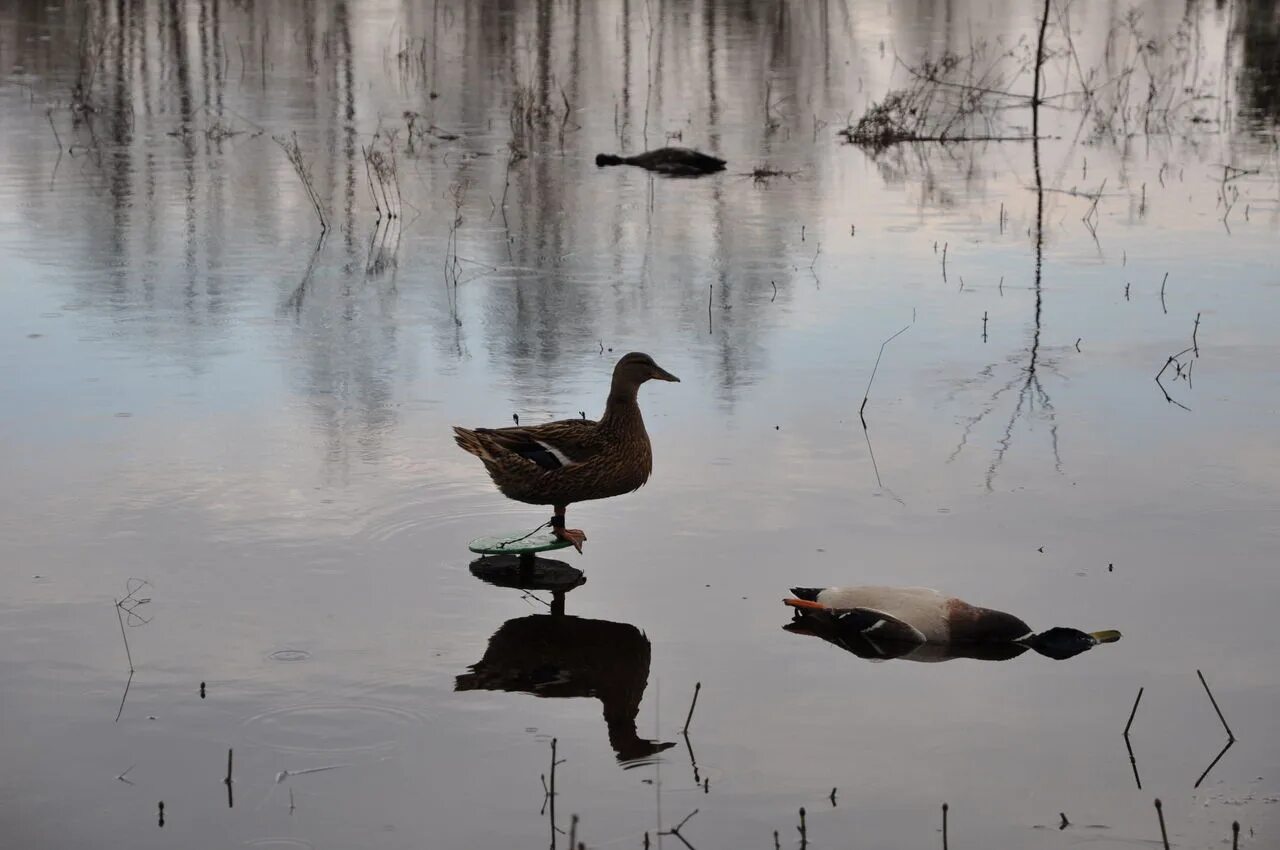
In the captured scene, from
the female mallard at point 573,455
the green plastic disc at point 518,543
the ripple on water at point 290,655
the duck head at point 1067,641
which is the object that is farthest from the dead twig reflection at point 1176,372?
the ripple on water at point 290,655

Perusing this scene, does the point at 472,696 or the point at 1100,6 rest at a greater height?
the point at 1100,6

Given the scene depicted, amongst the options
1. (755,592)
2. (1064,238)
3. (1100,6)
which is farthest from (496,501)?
(1100,6)

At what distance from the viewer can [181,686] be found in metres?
5.82

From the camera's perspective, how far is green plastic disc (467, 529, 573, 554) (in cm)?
673

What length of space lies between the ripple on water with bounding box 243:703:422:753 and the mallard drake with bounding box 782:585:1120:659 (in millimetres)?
1596

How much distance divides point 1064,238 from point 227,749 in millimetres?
10590

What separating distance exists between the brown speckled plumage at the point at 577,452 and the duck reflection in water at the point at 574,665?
2.21 feet

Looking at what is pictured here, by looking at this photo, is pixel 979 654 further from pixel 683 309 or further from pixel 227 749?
pixel 683 309

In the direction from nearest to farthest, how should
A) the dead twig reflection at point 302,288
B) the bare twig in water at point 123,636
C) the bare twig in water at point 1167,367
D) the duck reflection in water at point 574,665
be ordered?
the duck reflection in water at point 574,665 < the bare twig in water at point 123,636 < the bare twig in water at point 1167,367 < the dead twig reflection at point 302,288

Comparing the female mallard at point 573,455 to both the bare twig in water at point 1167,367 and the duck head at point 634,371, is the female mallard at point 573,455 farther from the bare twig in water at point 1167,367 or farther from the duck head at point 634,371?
the bare twig in water at point 1167,367

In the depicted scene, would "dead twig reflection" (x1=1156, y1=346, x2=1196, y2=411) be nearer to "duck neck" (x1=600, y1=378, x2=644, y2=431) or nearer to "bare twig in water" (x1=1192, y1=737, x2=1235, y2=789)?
"duck neck" (x1=600, y1=378, x2=644, y2=431)

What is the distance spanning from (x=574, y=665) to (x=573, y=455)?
1.16m

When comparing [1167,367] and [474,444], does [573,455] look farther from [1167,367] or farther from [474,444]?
[1167,367]

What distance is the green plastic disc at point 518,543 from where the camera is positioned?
673 cm
